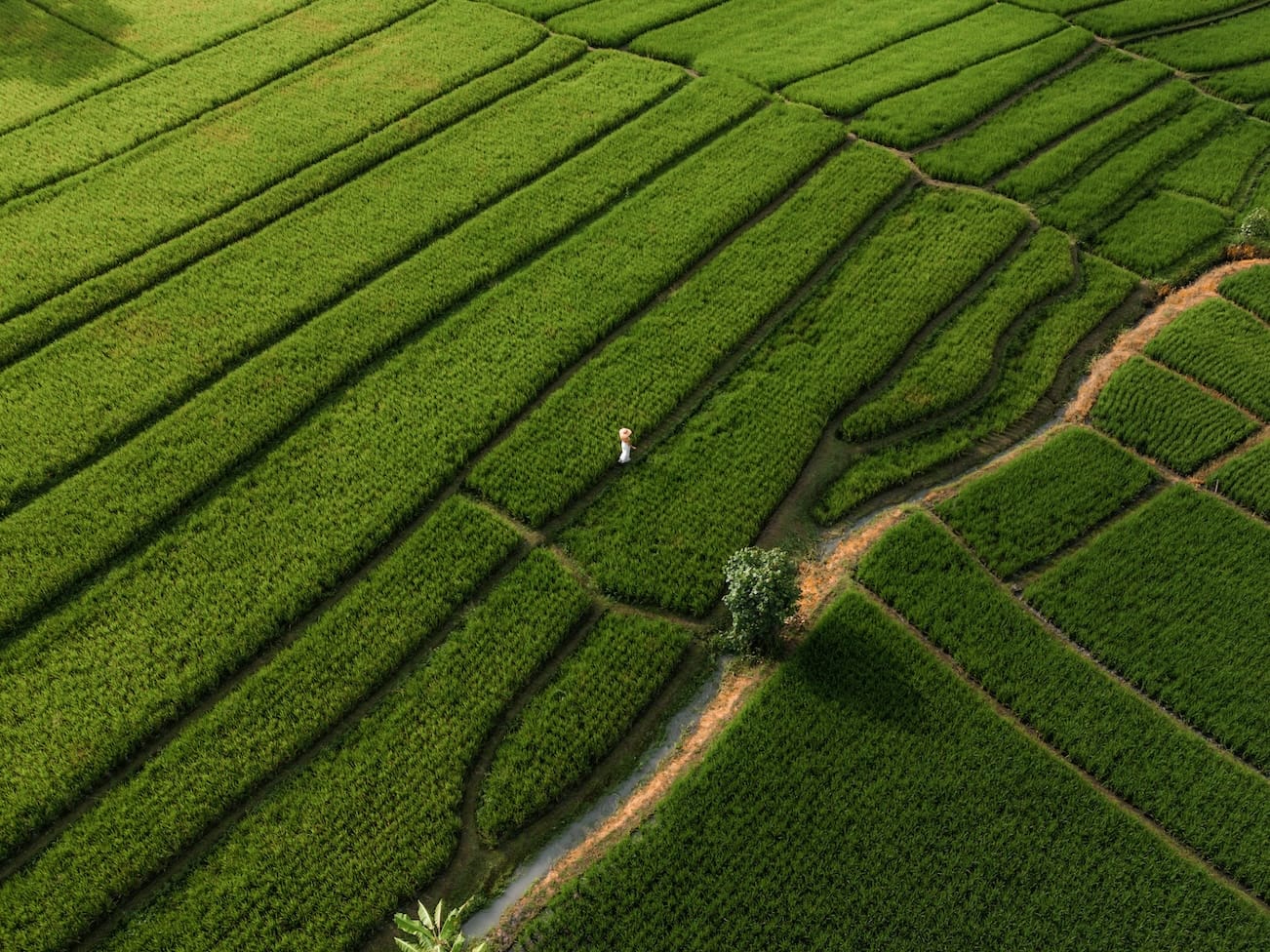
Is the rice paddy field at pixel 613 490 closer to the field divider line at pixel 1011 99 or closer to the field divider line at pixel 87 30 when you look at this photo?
the field divider line at pixel 1011 99

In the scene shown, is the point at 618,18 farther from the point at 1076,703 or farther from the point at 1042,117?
the point at 1076,703

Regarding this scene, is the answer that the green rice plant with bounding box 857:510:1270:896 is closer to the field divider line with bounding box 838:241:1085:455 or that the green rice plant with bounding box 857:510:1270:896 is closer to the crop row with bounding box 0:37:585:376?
the field divider line with bounding box 838:241:1085:455

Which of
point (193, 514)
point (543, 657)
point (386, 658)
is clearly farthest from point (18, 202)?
point (543, 657)

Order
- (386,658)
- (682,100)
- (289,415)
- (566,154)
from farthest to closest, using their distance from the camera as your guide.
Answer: (682,100) < (566,154) < (289,415) < (386,658)

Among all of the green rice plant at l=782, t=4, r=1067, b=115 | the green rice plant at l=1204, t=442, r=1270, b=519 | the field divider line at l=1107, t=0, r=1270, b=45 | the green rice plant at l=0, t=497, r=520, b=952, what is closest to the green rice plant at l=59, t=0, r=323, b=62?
the green rice plant at l=782, t=4, r=1067, b=115

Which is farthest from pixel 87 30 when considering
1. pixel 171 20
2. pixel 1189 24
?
pixel 1189 24

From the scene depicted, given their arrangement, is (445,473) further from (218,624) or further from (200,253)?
(200,253)
